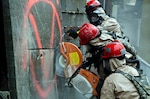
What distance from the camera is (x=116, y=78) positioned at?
327cm

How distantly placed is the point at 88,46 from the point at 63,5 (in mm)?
1658

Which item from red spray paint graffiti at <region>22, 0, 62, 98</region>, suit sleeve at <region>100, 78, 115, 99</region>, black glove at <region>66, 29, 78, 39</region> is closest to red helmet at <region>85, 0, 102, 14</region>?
black glove at <region>66, 29, 78, 39</region>

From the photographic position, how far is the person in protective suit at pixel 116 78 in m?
3.20

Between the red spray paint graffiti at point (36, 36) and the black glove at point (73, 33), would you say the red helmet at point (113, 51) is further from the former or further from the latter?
the black glove at point (73, 33)

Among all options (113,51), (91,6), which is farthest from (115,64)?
(91,6)

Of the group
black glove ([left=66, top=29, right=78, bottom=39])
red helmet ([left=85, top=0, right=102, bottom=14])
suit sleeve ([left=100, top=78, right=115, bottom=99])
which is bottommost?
suit sleeve ([left=100, top=78, right=115, bottom=99])

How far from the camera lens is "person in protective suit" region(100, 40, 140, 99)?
3.20 meters

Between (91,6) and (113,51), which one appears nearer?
(113,51)

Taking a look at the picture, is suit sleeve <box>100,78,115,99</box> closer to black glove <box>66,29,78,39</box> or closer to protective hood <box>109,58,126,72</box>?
protective hood <box>109,58,126,72</box>

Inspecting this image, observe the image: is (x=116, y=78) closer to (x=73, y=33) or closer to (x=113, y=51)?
(x=113, y=51)

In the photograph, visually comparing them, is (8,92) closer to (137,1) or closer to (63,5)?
(63,5)

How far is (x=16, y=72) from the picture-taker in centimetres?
239

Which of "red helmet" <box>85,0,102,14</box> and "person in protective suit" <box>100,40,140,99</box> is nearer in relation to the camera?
"person in protective suit" <box>100,40,140,99</box>

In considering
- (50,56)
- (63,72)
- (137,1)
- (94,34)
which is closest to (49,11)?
(50,56)
